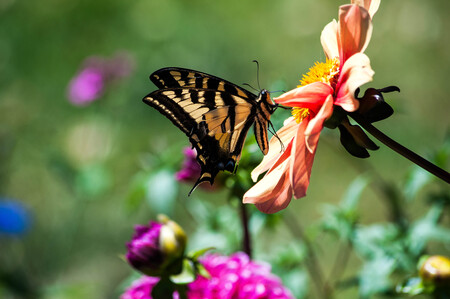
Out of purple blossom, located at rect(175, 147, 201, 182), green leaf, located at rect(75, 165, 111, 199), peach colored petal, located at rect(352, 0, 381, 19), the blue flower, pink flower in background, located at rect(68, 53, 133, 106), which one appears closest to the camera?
peach colored petal, located at rect(352, 0, 381, 19)

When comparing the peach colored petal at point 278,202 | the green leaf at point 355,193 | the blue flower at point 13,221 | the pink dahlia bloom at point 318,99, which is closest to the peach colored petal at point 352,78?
the pink dahlia bloom at point 318,99

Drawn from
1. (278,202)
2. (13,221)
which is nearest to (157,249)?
(278,202)

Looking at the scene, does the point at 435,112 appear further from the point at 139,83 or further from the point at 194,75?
the point at 194,75

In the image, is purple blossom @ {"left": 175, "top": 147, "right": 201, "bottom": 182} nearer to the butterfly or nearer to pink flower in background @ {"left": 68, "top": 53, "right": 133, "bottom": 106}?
the butterfly

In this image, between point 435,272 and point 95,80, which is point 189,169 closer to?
point 435,272

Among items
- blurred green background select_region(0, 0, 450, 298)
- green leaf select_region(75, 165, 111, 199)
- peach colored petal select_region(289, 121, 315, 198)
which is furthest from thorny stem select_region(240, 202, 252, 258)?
green leaf select_region(75, 165, 111, 199)

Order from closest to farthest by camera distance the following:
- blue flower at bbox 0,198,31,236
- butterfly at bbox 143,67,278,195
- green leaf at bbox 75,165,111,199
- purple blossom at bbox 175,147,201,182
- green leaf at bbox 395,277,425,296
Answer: green leaf at bbox 395,277,425,296 → butterfly at bbox 143,67,278,195 → purple blossom at bbox 175,147,201,182 → green leaf at bbox 75,165,111,199 → blue flower at bbox 0,198,31,236

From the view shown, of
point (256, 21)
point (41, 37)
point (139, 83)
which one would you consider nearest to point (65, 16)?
point (41, 37)
